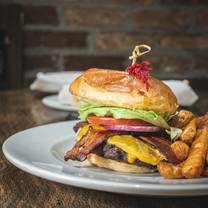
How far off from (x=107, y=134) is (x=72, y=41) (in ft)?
7.30

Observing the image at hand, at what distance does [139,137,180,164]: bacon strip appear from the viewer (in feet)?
3.02

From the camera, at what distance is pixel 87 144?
1.00 meters

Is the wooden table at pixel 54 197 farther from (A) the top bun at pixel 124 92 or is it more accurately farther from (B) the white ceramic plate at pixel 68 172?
(A) the top bun at pixel 124 92

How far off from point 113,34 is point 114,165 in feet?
7.56

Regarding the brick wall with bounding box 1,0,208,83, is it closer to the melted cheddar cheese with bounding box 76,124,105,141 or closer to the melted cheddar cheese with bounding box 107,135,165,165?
the melted cheddar cheese with bounding box 76,124,105,141

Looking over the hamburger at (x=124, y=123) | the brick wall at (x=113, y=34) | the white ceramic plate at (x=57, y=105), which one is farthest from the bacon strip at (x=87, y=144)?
the brick wall at (x=113, y=34)

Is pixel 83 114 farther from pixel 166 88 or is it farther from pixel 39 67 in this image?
pixel 39 67

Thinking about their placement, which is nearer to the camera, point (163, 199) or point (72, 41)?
point (163, 199)

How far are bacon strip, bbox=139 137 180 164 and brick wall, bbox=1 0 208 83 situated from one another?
7.18ft

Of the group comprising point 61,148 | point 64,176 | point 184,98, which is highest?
point 64,176

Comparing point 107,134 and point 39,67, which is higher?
point 107,134

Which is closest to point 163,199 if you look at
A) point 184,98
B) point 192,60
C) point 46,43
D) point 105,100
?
point 105,100

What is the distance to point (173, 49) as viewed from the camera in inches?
→ 131

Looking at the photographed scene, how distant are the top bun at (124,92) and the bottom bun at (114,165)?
0.34ft
